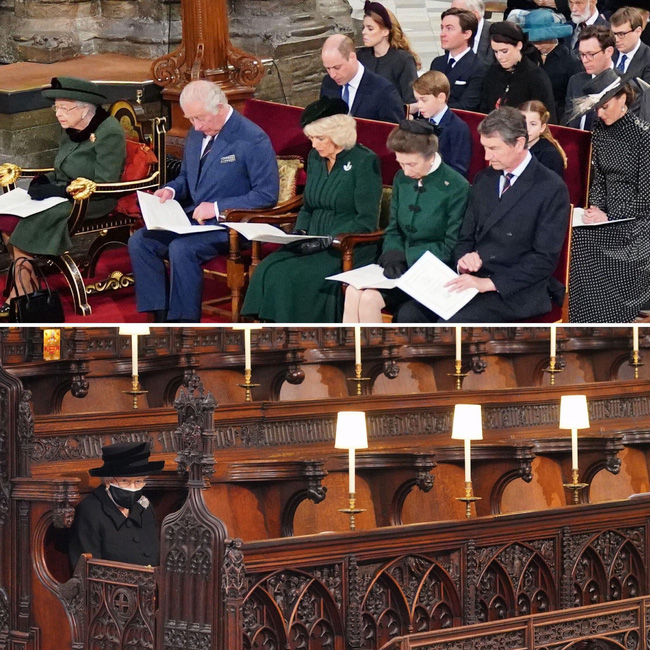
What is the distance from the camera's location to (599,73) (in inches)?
243

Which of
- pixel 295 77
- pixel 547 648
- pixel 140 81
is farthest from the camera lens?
pixel 295 77

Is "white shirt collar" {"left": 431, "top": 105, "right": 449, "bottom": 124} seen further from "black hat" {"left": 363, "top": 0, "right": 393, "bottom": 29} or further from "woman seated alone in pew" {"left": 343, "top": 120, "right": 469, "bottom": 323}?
"black hat" {"left": 363, "top": 0, "right": 393, "bottom": 29}

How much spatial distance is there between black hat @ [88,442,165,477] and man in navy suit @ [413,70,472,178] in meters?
1.76

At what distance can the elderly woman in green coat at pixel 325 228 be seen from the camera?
5188 millimetres

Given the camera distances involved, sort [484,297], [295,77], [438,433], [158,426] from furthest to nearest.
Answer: [295,77] → [438,433] → [158,426] → [484,297]

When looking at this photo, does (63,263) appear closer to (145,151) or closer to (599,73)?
(145,151)

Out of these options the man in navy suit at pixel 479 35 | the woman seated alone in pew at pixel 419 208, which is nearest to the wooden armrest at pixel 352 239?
the woman seated alone in pew at pixel 419 208

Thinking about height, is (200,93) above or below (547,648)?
above

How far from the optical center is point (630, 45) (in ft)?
21.9

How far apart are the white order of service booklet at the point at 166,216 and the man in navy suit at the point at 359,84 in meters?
1.09

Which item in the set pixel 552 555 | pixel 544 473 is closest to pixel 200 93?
pixel 552 555

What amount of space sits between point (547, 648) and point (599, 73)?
108 inches

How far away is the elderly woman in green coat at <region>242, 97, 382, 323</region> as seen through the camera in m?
5.19

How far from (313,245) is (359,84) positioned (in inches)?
56.6
